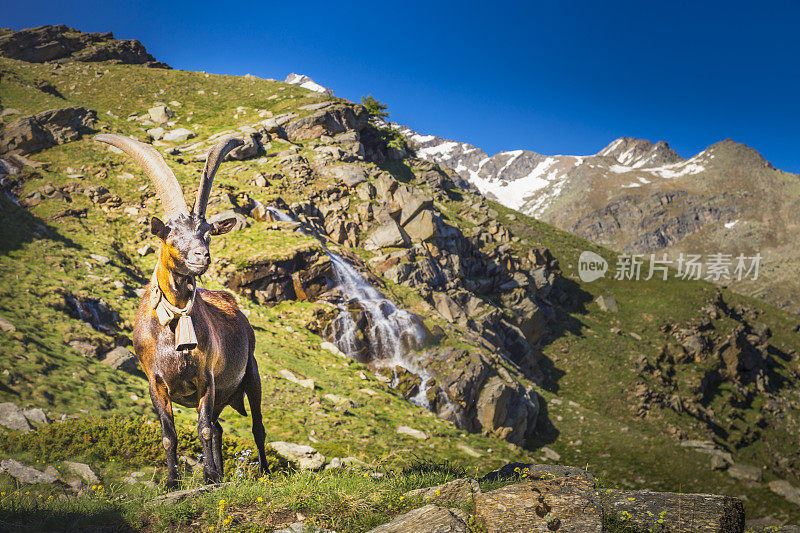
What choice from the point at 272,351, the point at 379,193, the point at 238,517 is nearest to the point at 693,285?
the point at 379,193

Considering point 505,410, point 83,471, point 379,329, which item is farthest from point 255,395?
point 505,410

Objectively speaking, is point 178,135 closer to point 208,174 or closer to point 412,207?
point 412,207

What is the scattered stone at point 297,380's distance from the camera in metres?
17.3

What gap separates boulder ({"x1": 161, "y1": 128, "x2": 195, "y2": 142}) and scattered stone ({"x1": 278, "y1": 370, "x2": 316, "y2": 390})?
32287 mm

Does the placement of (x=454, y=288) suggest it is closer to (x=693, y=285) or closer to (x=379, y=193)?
(x=379, y=193)

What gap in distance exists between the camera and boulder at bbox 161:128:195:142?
133ft

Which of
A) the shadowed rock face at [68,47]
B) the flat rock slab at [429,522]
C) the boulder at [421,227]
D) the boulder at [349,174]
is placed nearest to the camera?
the flat rock slab at [429,522]

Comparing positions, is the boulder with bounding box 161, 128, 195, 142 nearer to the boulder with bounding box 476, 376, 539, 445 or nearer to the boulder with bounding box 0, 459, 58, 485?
the boulder with bounding box 476, 376, 539, 445

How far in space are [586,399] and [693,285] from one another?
106ft

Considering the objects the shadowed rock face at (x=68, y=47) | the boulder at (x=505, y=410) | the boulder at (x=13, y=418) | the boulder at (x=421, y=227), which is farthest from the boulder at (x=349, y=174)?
the shadowed rock face at (x=68, y=47)

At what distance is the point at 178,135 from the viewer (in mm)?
41000

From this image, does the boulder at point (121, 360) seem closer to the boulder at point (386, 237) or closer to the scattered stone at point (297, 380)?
the scattered stone at point (297, 380)

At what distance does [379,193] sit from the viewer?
38.6 metres

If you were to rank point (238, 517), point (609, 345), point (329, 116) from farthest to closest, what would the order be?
1. point (329, 116)
2. point (609, 345)
3. point (238, 517)
